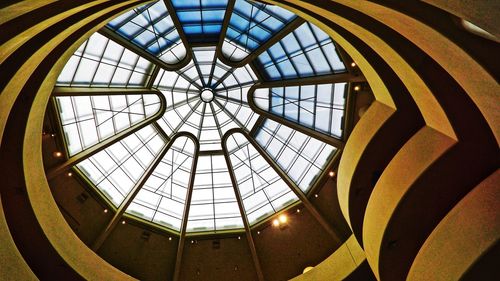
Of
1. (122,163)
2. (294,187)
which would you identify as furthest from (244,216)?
(122,163)

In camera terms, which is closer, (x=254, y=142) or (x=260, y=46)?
(x=260, y=46)

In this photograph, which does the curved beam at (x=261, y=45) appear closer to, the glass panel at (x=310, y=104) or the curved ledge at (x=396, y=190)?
the glass panel at (x=310, y=104)

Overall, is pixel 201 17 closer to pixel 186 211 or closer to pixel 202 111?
pixel 202 111

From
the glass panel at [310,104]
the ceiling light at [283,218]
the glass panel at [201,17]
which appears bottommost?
the ceiling light at [283,218]

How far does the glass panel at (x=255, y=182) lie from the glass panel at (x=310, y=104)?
137 inches

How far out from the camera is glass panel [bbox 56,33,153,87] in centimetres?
1752

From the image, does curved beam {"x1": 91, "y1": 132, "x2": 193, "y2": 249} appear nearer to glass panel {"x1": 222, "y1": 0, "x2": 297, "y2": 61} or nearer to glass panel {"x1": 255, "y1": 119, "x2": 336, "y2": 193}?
glass panel {"x1": 255, "y1": 119, "x2": 336, "y2": 193}

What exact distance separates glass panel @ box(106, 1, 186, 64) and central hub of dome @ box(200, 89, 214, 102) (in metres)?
3.17

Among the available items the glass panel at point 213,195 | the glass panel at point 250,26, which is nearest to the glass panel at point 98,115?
the glass panel at point 213,195

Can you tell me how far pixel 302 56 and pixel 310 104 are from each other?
327 cm

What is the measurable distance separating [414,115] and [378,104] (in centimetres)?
135

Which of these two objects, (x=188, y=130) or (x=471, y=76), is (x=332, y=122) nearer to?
(x=188, y=130)

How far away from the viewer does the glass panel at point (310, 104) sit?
788 inches

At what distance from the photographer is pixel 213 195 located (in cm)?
2491
